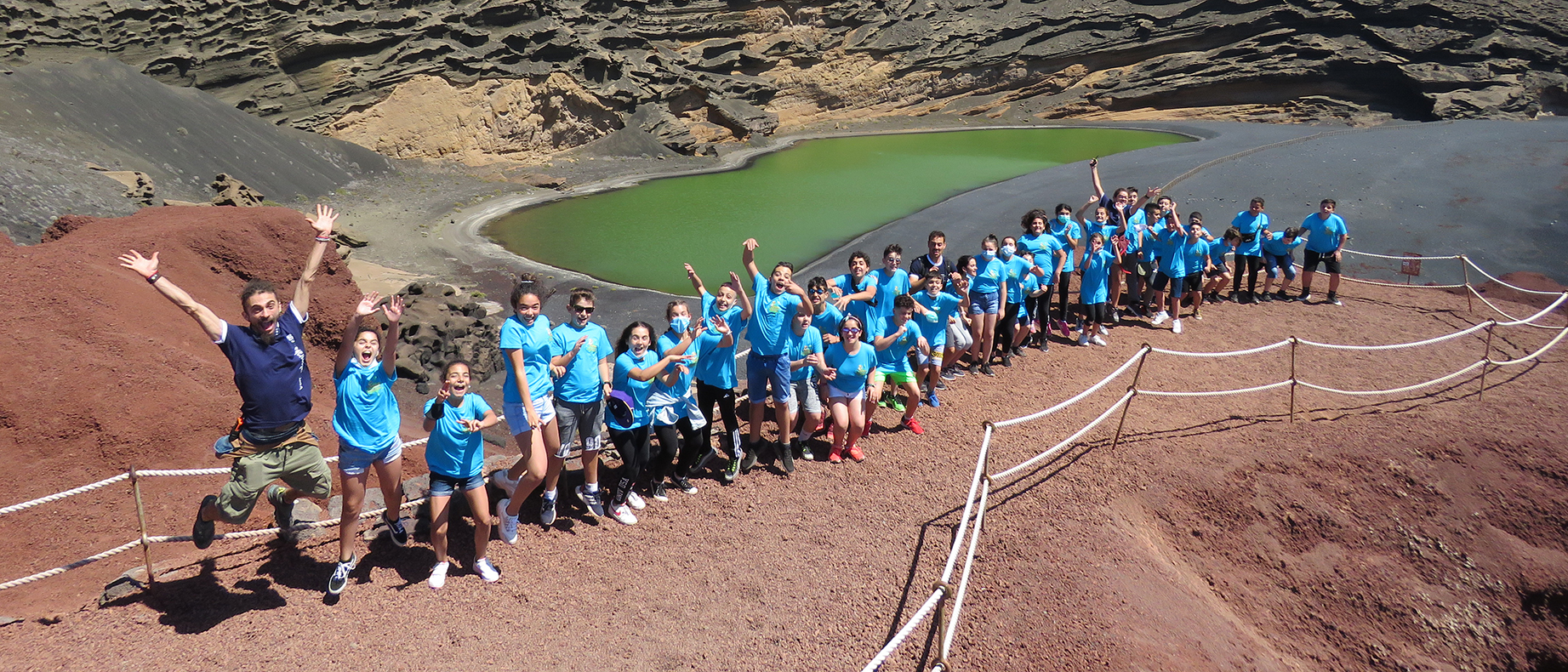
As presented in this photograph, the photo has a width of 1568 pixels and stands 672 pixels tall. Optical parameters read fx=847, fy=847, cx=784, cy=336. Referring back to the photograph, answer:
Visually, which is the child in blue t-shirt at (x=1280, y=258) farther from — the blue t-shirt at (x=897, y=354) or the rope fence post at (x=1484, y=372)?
the blue t-shirt at (x=897, y=354)

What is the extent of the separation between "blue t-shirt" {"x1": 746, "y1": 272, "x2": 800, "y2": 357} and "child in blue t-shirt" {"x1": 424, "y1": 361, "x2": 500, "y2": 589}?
2.40 m

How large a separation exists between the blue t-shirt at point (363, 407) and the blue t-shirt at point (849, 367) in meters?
3.69

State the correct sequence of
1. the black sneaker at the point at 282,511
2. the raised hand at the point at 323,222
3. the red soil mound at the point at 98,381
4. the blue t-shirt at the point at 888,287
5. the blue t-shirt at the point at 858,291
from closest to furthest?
1. the raised hand at the point at 323,222
2. the black sneaker at the point at 282,511
3. the red soil mound at the point at 98,381
4. the blue t-shirt at the point at 858,291
5. the blue t-shirt at the point at 888,287

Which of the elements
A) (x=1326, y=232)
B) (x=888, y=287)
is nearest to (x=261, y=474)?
(x=888, y=287)

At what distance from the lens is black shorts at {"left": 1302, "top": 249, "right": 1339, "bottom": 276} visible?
12359 millimetres

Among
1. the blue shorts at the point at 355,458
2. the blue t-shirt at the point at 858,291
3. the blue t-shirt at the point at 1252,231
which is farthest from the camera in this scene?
the blue t-shirt at the point at 1252,231

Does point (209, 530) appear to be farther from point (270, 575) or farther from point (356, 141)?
point (356, 141)

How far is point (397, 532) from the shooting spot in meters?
5.77

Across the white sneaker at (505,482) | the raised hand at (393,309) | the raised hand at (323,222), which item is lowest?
the white sneaker at (505,482)

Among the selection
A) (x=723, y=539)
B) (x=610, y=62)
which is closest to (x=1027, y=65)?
(x=610, y=62)

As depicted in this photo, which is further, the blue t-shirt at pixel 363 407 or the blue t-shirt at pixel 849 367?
the blue t-shirt at pixel 849 367

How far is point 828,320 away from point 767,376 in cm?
90

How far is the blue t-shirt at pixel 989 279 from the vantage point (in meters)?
9.49

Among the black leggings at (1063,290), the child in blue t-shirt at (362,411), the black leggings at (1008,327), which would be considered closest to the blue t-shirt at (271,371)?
the child in blue t-shirt at (362,411)
